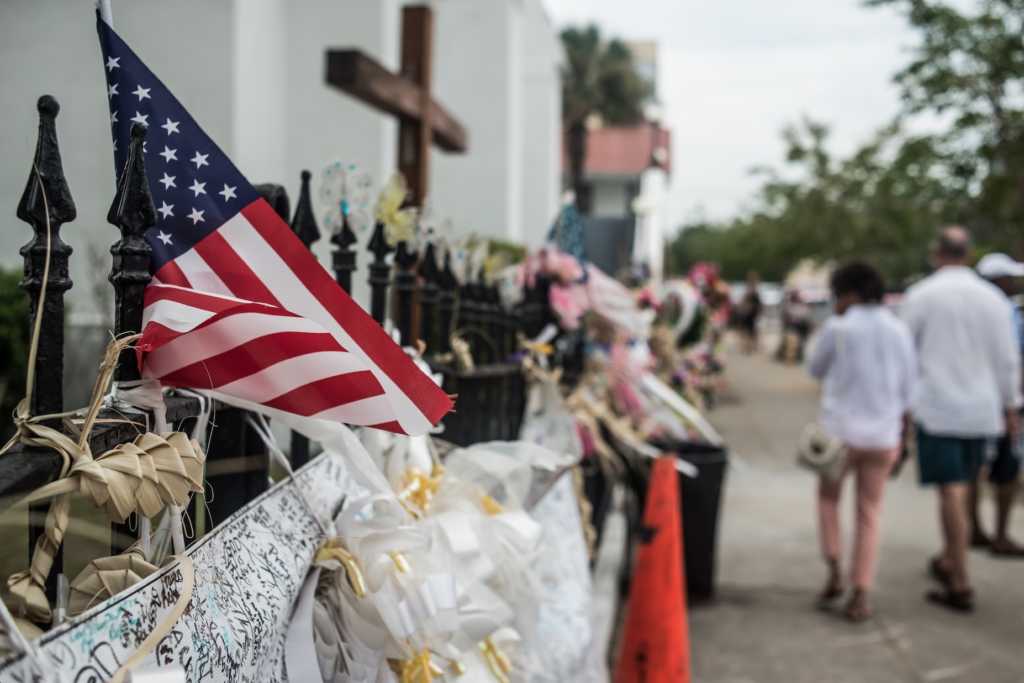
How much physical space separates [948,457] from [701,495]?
1445 mm

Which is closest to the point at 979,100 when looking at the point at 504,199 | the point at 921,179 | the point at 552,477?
the point at 921,179

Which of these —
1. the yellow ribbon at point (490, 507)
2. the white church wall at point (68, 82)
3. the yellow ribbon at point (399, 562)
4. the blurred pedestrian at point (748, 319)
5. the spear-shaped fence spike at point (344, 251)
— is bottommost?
the blurred pedestrian at point (748, 319)

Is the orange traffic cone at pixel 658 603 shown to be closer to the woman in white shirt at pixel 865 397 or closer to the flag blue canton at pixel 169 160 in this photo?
the woman in white shirt at pixel 865 397

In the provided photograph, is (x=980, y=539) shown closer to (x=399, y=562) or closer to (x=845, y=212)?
(x=399, y=562)

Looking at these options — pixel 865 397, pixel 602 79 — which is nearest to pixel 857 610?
pixel 865 397

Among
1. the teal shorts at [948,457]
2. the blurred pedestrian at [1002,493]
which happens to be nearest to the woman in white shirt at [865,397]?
the teal shorts at [948,457]

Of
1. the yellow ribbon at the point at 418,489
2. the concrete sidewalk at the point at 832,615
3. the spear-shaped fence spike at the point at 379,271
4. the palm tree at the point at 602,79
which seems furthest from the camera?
the palm tree at the point at 602,79

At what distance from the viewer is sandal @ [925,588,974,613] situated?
16.3ft

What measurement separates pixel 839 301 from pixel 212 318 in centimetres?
447

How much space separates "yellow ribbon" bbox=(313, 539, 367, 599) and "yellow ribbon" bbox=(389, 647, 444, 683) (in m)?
0.13

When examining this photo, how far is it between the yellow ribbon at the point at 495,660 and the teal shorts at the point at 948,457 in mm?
4100

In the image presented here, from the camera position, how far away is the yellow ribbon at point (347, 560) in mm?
1265

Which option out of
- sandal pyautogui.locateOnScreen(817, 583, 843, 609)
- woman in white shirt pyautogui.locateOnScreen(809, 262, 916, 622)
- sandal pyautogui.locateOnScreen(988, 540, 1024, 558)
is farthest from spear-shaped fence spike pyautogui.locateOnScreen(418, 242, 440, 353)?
sandal pyautogui.locateOnScreen(988, 540, 1024, 558)

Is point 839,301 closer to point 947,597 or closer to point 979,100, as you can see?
point 947,597
